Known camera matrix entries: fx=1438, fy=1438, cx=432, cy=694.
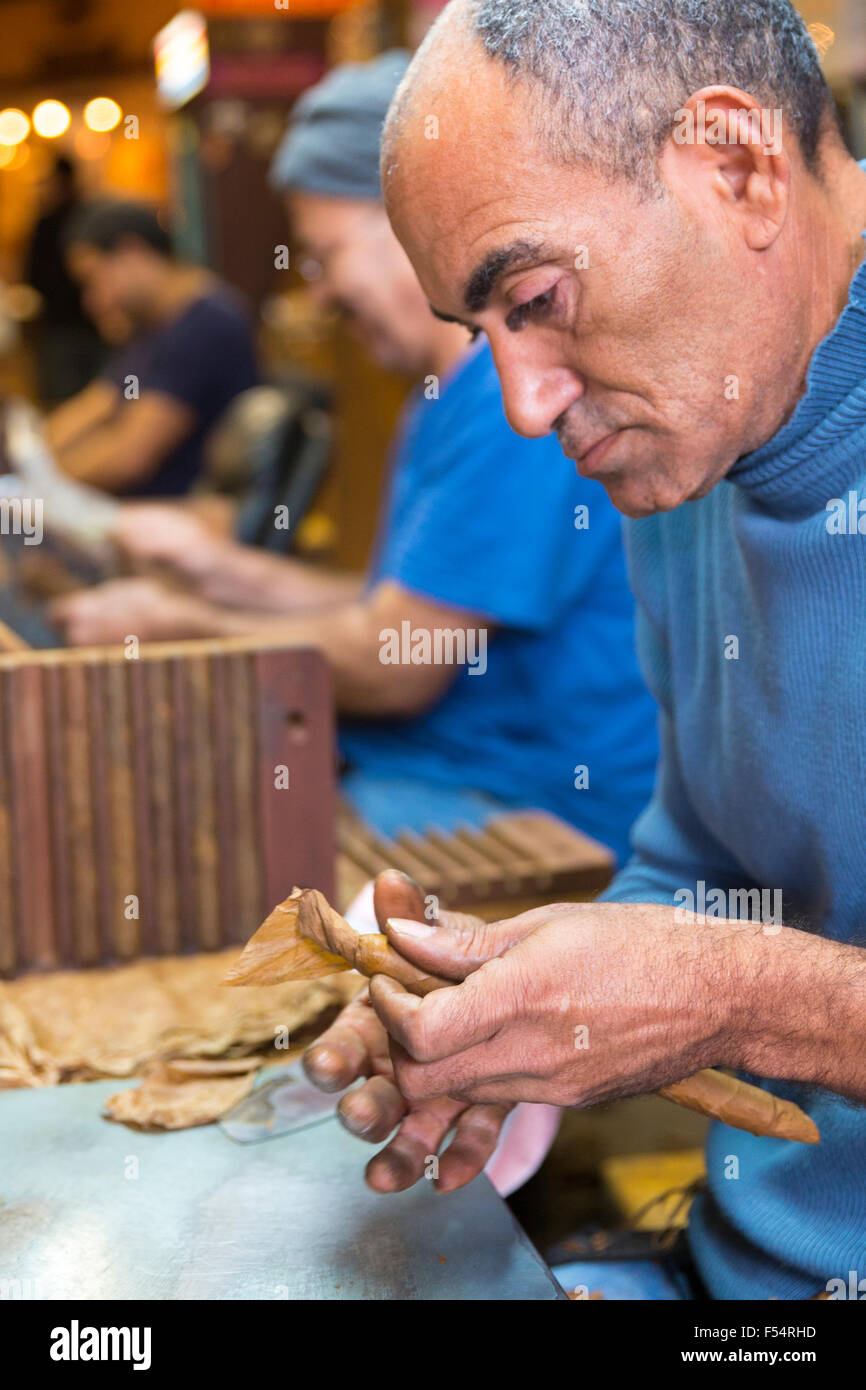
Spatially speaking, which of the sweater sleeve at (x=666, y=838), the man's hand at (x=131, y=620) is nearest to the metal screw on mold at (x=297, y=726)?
the sweater sleeve at (x=666, y=838)

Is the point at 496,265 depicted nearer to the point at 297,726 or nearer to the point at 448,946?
the point at 448,946

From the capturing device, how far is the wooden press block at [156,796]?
1389 millimetres

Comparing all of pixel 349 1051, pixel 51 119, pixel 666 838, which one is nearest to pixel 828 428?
pixel 666 838

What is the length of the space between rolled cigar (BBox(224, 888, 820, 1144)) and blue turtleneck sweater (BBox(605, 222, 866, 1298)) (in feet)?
0.09

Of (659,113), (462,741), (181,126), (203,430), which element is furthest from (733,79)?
(181,126)

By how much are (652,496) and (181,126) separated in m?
6.07

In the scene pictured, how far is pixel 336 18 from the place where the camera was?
5.68 meters

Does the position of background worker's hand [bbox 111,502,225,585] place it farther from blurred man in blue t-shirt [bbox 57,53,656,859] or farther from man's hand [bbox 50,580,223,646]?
man's hand [bbox 50,580,223,646]

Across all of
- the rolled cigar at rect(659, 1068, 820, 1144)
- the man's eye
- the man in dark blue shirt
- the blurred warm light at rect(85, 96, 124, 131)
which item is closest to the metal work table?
the rolled cigar at rect(659, 1068, 820, 1144)

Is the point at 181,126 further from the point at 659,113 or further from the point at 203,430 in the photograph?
the point at 659,113

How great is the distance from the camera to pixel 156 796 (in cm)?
143
